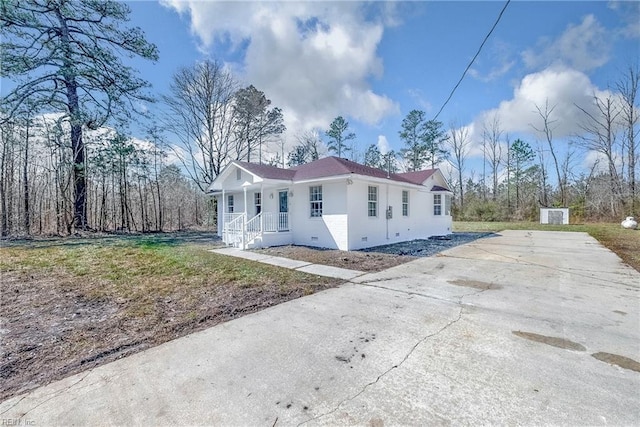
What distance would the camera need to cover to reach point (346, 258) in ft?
27.9

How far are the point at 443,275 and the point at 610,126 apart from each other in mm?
28378

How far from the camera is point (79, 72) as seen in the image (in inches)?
525

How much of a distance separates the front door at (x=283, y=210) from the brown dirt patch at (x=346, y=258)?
1.64 meters

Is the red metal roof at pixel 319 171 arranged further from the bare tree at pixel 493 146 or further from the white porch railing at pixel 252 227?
the bare tree at pixel 493 146

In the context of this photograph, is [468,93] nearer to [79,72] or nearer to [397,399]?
[397,399]

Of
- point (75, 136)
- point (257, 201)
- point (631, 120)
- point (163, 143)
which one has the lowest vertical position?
point (257, 201)

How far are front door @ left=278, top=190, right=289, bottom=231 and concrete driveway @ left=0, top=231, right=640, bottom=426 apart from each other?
749 centimetres

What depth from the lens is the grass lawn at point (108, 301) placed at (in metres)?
3.07

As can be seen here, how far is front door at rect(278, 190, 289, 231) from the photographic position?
1185cm

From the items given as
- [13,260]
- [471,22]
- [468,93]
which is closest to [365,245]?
[468,93]

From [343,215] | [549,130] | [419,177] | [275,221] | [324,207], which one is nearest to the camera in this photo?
[343,215]

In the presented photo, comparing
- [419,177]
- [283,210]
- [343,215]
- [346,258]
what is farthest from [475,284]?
[419,177]

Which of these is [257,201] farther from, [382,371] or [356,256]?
[382,371]

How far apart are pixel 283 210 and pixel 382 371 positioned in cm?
1006
